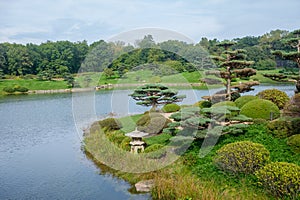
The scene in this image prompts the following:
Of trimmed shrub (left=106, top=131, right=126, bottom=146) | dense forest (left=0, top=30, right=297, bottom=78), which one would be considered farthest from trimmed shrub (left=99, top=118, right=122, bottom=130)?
dense forest (left=0, top=30, right=297, bottom=78)

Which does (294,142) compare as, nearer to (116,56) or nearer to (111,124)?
(111,124)

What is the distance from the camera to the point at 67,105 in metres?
25.7

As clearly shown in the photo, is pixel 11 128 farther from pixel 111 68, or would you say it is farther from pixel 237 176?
pixel 111 68

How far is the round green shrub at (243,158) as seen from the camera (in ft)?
24.3

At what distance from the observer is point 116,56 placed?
34344 millimetres

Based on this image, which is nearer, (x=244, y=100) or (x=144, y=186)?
(x=144, y=186)

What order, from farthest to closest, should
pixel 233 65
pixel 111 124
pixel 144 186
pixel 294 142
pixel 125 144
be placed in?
pixel 233 65
pixel 111 124
pixel 125 144
pixel 294 142
pixel 144 186

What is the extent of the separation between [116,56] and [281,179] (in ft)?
96.5

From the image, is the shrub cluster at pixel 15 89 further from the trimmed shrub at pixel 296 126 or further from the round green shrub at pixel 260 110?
the trimmed shrub at pixel 296 126

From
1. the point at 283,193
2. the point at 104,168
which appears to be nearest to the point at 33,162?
the point at 104,168

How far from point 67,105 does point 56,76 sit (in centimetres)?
2121

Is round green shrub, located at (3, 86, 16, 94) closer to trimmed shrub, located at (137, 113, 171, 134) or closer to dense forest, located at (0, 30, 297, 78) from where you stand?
dense forest, located at (0, 30, 297, 78)

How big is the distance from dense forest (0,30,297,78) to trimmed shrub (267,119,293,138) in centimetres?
1962

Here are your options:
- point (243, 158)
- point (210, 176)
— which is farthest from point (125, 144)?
point (243, 158)
